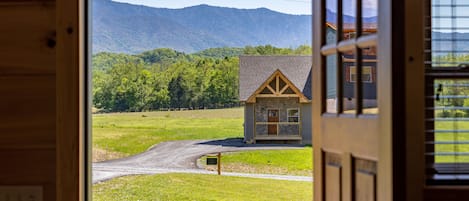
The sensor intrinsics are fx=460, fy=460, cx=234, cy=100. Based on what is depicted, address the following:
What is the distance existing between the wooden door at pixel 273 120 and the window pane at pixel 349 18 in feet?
8.02

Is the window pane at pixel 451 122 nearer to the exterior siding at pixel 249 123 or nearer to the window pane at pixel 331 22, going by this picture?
the window pane at pixel 331 22

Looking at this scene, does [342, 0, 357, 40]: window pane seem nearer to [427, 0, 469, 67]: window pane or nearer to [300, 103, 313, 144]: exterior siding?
[427, 0, 469, 67]: window pane

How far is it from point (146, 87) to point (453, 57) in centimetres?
268

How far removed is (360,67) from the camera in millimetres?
1317

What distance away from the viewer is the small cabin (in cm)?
377

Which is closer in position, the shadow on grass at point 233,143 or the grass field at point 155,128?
the grass field at point 155,128

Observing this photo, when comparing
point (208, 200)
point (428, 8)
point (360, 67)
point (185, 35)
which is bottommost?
point (208, 200)

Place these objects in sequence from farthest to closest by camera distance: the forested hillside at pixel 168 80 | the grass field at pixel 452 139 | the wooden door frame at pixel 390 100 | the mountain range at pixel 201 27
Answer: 1. the mountain range at pixel 201 27
2. the forested hillside at pixel 168 80
3. the grass field at pixel 452 139
4. the wooden door frame at pixel 390 100

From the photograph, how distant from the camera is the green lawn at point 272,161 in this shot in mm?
3918

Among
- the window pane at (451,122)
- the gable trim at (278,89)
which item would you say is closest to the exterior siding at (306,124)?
the gable trim at (278,89)

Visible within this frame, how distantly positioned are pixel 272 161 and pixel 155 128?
3.41 ft
